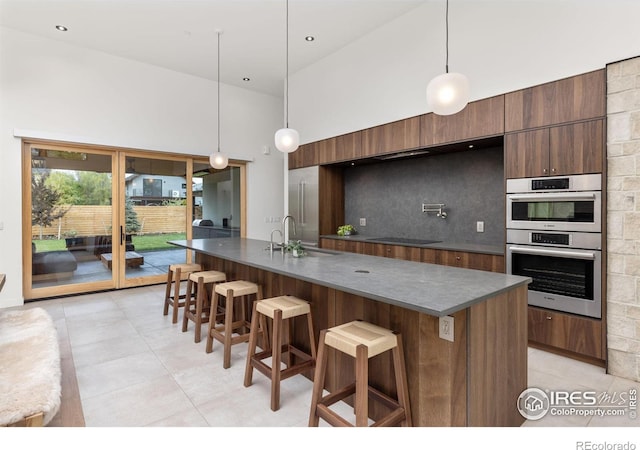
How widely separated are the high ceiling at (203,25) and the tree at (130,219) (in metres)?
2.33

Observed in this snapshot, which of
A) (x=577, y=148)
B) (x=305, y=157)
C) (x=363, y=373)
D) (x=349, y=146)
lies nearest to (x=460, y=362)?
(x=363, y=373)

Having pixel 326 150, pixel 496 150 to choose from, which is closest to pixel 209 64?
pixel 326 150

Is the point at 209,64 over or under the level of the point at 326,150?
over

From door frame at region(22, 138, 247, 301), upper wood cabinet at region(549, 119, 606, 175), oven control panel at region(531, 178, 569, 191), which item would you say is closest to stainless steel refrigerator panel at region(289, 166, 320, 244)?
door frame at region(22, 138, 247, 301)

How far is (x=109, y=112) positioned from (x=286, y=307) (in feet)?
15.4

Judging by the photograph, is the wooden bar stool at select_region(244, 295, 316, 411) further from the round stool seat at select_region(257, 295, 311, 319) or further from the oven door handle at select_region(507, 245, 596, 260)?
the oven door handle at select_region(507, 245, 596, 260)

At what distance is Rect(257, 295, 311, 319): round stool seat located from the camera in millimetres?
2312

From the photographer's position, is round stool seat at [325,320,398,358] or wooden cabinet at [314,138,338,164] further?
wooden cabinet at [314,138,338,164]

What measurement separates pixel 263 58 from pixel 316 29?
122cm

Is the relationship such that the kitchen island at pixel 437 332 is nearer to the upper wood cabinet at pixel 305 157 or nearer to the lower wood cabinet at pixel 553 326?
the lower wood cabinet at pixel 553 326

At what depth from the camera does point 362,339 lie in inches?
67.8

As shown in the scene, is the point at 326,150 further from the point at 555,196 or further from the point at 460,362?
the point at 460,362

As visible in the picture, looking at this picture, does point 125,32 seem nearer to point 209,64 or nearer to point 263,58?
point 209,64

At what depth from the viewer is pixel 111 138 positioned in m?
5.11
